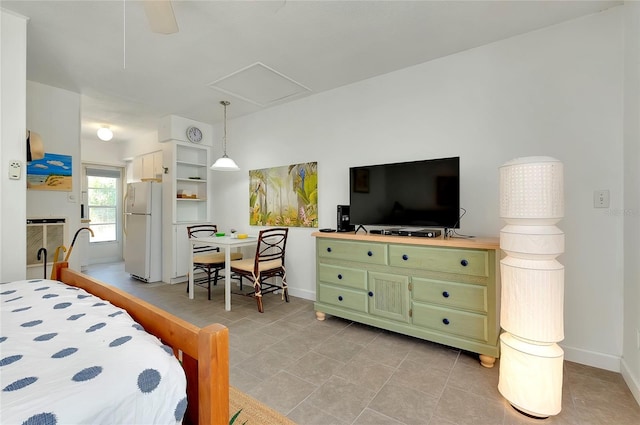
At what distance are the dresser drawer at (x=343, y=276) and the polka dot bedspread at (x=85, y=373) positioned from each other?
1862mm

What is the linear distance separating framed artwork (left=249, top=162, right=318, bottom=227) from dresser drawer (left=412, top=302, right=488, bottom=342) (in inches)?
63.2

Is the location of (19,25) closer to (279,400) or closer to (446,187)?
(279,400)

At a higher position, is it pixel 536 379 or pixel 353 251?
pixel 353 251

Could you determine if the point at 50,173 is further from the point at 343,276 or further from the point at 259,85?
the point at 343,276

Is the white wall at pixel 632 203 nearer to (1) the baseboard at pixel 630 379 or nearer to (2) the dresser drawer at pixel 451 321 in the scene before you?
(1) the baseboard at pixel 630 379

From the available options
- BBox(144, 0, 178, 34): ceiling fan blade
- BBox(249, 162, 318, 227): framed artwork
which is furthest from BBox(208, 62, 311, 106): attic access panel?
BBox(144, 0, 178, 34): ceiling fan blade

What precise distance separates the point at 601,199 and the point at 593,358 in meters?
1.14

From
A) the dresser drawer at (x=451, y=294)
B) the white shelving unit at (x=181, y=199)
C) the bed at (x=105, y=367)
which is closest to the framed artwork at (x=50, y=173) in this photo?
the white shelving unit at (x=181, y=199)

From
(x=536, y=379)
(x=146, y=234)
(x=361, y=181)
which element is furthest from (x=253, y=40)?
(x=146, y=234)

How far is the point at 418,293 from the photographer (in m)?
2.21

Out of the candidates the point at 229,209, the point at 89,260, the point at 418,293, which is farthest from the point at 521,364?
the point at 89,260

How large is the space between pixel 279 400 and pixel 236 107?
351 cm

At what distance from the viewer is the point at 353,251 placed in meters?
2.57

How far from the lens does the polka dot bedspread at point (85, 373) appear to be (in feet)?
1.92
